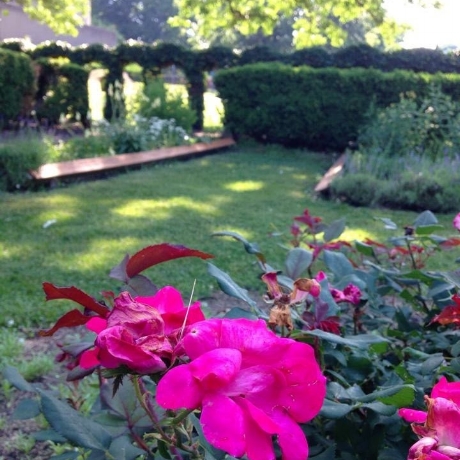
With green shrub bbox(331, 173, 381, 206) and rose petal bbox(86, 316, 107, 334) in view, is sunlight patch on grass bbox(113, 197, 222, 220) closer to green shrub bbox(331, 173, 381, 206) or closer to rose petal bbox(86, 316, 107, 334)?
green shrub bbox(331, 173, 381, 206)

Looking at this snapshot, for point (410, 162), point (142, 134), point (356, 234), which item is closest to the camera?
point (356, 234)

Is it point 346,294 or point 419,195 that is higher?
point 346,294

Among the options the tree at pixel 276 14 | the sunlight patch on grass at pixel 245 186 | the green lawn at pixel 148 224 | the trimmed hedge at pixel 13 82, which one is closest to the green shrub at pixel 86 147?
the green lawn at pixel 148 224

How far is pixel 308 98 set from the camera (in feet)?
38.0

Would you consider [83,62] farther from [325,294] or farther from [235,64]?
[325,294]

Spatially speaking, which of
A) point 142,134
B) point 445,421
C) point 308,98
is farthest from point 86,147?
point 445,421

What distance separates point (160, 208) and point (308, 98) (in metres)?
6.49

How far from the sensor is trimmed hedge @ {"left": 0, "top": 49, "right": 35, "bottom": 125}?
32.3ft

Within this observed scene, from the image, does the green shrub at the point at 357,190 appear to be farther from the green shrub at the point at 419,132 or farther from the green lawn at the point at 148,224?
the green shrub at the point at 419,132

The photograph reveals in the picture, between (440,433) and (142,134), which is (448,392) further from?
(142,134)

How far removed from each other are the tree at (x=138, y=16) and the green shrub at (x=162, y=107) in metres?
44.8

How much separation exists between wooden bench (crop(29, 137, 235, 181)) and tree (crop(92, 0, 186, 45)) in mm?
46928

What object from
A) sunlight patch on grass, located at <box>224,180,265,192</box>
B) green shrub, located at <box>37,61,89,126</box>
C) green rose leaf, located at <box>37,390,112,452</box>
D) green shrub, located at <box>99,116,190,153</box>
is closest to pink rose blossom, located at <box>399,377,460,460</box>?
green rose leaf, located at <box>37,390,112,452</box>

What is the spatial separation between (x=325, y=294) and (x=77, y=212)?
4.59 m
